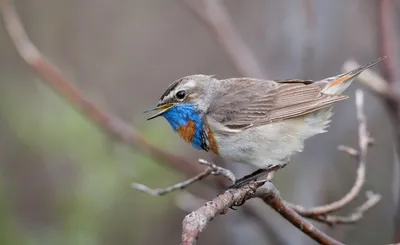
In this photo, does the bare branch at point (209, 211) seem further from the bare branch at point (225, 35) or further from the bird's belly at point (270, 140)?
the bare branch at point (225, 35)

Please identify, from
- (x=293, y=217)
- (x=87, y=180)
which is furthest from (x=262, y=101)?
(x=87, y=180)

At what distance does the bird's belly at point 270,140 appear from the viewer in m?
3.68

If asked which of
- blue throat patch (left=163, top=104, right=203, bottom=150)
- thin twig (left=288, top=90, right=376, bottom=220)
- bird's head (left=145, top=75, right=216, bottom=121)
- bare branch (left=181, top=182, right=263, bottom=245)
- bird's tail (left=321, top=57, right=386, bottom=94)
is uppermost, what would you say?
bird's tail (left=321, top=57, right=386, bottom=94)

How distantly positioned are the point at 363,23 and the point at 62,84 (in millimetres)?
3511

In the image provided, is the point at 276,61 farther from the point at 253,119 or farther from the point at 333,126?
the point at 253,119

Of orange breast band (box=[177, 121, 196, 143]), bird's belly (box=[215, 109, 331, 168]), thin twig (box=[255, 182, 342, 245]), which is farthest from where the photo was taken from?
orange breast band (box=[177, 121, 196, 143])

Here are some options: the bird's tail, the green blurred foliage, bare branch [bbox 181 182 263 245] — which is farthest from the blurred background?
bare branch [bbox 181 182 263 245]

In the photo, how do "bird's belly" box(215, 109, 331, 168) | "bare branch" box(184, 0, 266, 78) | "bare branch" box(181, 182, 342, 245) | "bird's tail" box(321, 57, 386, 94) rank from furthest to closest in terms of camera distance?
"bare branch" box(184, 0, 266, 78), "bird's tail" box(321, 57, 386, 94), "bird's belly" box(215, 109, 331, 168), "bare branch" box(181, 182, 342, 245)

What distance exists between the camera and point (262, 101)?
156 inches

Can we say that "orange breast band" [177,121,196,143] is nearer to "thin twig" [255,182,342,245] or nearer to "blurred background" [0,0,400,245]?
"blurred background" [0,0,400,245]

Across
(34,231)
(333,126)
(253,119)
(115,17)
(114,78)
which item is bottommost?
(34,231)

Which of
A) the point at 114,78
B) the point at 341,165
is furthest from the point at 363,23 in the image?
the point at 114,78

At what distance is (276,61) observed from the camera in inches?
227

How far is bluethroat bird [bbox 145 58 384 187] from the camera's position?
3.72 meters
